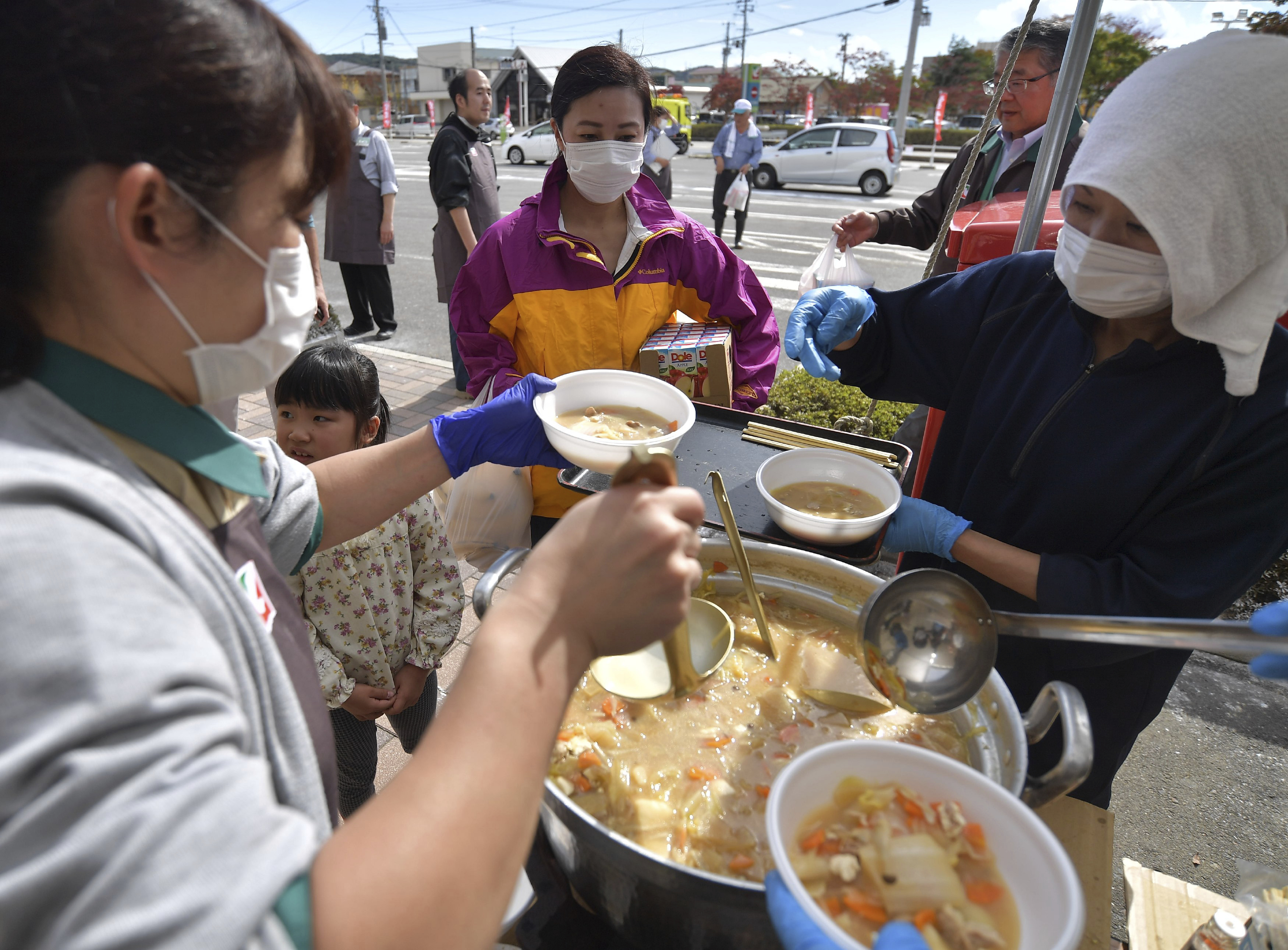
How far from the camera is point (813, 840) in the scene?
0.96 metres

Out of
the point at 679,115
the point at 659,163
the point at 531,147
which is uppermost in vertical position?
the point at 679,115

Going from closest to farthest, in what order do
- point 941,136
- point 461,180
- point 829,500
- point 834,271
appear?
point 829,500
point 834,271
point 461,180
point 941,136

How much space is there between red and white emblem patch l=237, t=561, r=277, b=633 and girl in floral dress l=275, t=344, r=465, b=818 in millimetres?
1112

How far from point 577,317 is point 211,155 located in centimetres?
182

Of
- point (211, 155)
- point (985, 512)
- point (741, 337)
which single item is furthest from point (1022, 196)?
point (211, 155)

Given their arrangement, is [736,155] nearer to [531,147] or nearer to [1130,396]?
[1130,396]

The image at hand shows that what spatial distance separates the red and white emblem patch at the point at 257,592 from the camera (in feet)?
2.85

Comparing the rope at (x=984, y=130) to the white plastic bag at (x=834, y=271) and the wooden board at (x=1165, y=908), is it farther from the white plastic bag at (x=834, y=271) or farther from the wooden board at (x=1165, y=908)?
the wooden board at (x=1165, y=908)

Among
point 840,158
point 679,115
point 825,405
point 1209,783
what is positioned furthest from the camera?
point 840,158

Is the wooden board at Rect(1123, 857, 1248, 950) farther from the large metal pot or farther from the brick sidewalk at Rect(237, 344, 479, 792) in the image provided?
the brick sidewalk at Rect(237, 344, 479, 792)

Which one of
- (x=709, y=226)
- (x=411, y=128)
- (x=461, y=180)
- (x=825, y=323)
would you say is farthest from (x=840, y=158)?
(x=411, y=128)

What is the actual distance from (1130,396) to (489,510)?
78.3 inches

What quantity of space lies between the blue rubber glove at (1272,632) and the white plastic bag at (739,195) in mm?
10867

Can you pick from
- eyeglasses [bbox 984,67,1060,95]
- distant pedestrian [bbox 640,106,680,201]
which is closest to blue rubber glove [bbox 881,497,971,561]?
eyeglasses [bbox 984,67,1060,95]
